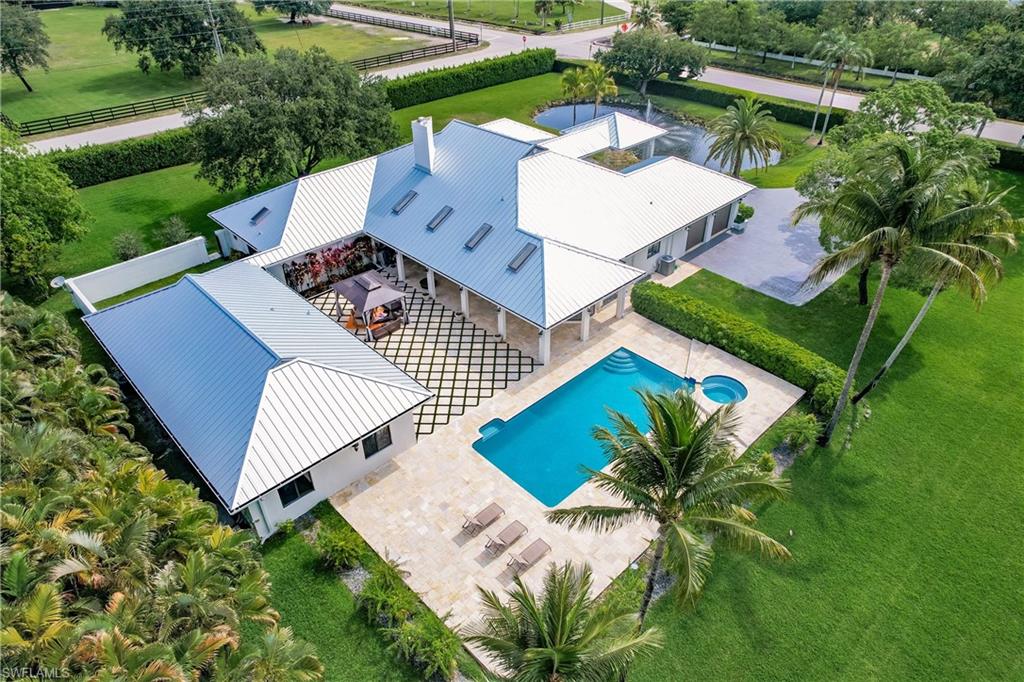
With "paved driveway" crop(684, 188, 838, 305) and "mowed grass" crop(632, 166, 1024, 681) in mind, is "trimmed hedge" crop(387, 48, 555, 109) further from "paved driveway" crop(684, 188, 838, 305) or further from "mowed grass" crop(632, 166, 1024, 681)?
"mowed grass" crop(632, 166, 1024, 681)

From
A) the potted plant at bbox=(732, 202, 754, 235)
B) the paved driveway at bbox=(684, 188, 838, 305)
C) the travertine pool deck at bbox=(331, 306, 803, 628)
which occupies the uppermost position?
A: the potted plant at bbox=(732, 202, 754, 235)

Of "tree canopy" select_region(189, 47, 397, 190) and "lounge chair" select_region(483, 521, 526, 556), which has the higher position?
"tree canopy" select_region(189, 47, 397, 190)

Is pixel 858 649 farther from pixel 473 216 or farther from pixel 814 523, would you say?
pixel 473 216

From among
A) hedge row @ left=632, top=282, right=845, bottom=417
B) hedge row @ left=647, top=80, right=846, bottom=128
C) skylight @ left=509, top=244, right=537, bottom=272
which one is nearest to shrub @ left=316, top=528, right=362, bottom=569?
skylight @ left=509, top=244, right=537, bottom=272

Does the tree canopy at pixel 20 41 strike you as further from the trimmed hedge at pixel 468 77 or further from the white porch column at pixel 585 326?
the white porch column at pixel 585 326

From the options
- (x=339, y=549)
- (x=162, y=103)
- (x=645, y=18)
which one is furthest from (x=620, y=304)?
(x=645, y=18)

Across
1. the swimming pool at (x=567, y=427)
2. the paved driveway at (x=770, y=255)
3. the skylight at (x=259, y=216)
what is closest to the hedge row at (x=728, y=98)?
the paved driveway at (x=770, y=255)
